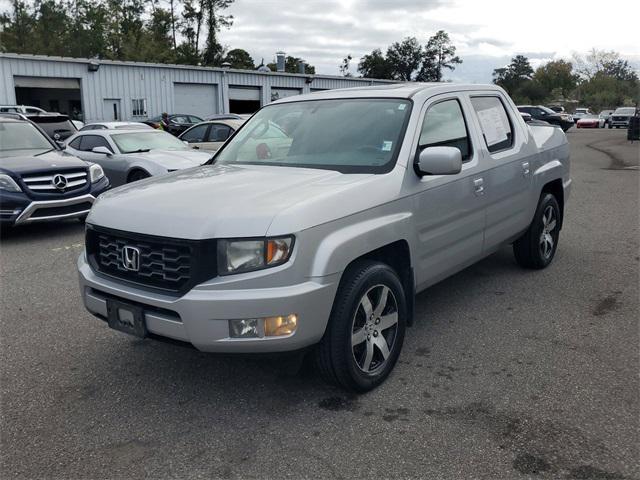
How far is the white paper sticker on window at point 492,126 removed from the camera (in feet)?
16.3

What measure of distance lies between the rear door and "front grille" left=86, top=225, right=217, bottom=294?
255cm

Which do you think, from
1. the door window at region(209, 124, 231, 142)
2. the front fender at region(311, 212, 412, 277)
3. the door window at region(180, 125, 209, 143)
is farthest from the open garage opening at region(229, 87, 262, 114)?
the front fender at region(311, 212, 412, 277)

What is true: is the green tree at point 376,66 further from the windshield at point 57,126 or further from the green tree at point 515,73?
the windshield at point 57,126

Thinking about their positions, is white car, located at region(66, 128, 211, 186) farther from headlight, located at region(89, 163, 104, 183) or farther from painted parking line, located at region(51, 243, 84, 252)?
painted parking line, located at region(51, 243, 84, 252)

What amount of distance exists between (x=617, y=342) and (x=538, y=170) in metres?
1.93

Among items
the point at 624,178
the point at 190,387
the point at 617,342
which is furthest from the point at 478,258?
the point at 624,178

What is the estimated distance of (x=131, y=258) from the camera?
11.2 feet

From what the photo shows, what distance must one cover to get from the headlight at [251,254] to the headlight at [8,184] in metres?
6.07

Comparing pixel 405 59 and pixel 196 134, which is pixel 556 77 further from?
pixel 196 134

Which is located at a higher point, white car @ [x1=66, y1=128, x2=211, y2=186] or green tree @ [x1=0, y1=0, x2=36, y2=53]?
green tree @ [x1=0, y1=0, x2=36, y2=53]

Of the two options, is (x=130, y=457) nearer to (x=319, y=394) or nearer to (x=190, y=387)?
(x=190, y=387)

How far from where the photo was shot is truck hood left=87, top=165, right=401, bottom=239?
3107mm

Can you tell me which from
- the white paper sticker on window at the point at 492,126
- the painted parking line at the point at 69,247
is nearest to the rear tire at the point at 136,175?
the painted parking line at the point at 69,247

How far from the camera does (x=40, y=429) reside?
129 inches
